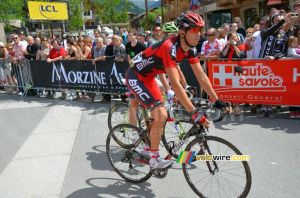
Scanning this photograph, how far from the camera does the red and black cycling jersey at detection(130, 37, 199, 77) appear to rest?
2877 millimetres

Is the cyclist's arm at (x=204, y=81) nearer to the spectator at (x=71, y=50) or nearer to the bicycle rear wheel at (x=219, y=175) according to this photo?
the bicycle rear wheel at (x=219, y=175)

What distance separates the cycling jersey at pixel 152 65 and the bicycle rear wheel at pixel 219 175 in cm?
79

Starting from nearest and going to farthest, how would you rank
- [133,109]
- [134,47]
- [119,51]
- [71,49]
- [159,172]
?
[159,172]
[133,109]
[134,47]
[119,51]
[71,49]

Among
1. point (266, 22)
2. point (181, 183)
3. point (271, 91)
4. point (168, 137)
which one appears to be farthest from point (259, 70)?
point (181, 183)

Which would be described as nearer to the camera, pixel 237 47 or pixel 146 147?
pixel 146 147

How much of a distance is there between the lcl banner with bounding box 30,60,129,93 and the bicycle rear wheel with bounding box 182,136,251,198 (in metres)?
4.94

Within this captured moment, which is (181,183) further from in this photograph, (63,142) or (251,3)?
(251,3)

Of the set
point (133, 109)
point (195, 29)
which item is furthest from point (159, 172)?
point (195, 29)

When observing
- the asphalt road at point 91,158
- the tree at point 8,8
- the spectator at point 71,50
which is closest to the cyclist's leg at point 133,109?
the asphalt road at point 91,158

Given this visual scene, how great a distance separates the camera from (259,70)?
6.06m

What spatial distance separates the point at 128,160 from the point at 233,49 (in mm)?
3940

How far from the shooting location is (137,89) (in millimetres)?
3395

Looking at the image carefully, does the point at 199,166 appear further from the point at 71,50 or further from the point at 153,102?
the point at 71,50

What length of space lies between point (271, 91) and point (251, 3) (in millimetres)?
21267
